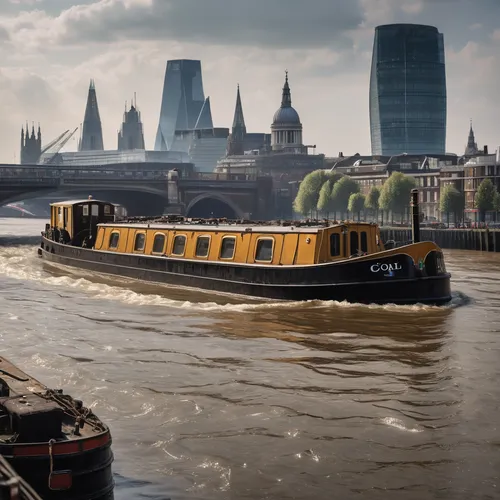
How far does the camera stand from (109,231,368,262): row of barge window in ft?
99.9

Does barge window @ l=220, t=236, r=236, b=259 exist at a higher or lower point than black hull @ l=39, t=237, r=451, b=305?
higher

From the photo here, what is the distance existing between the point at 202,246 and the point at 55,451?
2484 cm

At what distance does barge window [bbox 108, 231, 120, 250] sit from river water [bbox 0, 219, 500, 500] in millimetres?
8679

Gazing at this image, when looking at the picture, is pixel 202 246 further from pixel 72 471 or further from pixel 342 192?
pixel 342 192

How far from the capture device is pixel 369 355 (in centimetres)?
2214

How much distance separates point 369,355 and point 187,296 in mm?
12557

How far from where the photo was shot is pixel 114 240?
1647 inches

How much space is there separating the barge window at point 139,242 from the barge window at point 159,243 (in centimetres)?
92

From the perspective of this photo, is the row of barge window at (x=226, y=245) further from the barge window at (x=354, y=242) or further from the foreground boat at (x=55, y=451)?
the foreground boat at (x=55, y=451)

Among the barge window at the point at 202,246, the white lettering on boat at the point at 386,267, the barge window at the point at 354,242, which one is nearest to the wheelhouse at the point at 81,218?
the barge window at the point at 202,246

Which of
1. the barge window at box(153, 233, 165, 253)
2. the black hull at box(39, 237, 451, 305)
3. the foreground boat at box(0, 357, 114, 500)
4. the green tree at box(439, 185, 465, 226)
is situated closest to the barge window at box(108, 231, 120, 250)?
the barge window at box(153, 233, 165, 253)

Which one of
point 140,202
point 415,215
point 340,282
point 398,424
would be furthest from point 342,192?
point 398,424

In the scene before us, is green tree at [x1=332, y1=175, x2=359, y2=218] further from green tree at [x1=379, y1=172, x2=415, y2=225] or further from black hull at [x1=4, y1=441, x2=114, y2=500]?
black hull at [x1=4, y1=441, x2=114, y2=500]

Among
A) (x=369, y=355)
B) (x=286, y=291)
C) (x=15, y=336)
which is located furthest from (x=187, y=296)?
(x=369, y=355)
